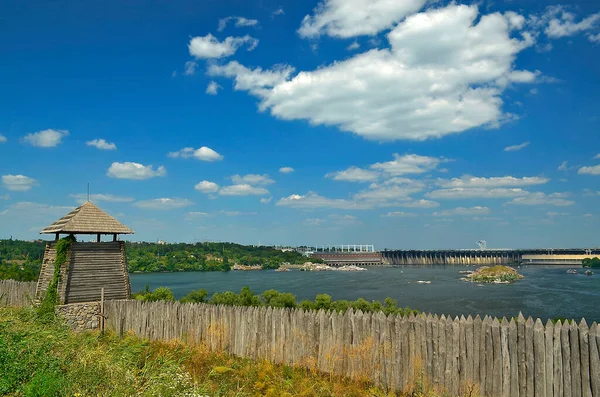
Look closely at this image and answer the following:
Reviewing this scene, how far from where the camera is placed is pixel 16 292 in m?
23.4

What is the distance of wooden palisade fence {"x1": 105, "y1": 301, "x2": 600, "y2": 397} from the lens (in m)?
7.80

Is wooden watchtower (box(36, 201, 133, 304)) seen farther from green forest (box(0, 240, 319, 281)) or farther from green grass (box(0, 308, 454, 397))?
green forest (box(0, 240, 319, 281))

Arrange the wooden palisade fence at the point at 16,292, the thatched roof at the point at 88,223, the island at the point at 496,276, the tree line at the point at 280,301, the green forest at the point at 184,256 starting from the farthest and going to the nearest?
the green forest at the point at 184,256 → the island at the point at 496,276 → the tree line at the point at 280,301 → the wooden palisade fence at the point at 16,292 → the thatched roof at the point at 88,223

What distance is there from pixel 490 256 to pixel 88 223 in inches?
7516

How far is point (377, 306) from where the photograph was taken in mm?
28656

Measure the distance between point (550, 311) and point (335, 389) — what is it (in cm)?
4433

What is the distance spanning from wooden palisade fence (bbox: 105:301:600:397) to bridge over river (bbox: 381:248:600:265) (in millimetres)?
181557

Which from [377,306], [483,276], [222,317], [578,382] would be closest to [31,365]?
[222,317]

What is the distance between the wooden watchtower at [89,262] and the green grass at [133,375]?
5281 mm

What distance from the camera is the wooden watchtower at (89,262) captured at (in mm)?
18458

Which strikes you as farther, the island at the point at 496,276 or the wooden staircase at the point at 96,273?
the island at the point at 496,276

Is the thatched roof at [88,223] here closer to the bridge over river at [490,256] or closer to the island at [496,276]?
the island at [496,276]

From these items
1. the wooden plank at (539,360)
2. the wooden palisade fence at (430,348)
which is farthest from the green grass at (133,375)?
the wooden plank at (539,360)

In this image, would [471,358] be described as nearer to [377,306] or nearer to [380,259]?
[377,306]
